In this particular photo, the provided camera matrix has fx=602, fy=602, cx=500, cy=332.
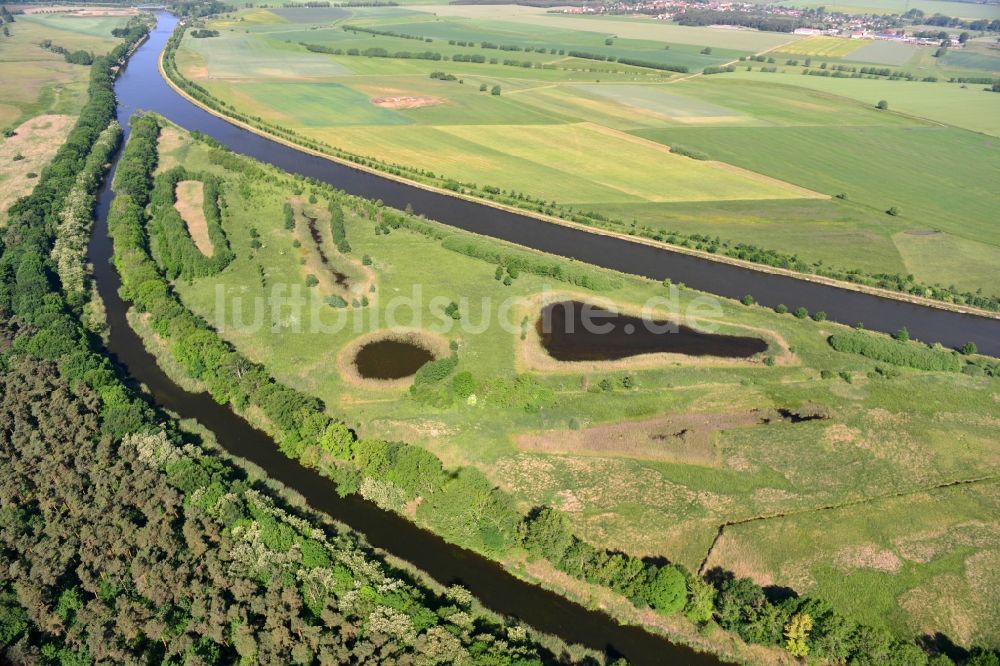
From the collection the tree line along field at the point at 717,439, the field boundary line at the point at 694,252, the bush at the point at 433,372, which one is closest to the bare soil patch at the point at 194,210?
the tree line along field at the point at 717,439

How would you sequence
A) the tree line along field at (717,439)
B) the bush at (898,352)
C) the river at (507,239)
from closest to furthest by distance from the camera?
the river at (507,239)
the tree line along field at (717,439)
the bush at (898,352)

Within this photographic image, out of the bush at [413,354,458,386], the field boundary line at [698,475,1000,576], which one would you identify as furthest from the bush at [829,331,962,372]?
the bush at [413,354,458,386]

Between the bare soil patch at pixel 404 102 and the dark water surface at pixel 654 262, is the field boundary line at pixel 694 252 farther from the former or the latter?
the bare soil patch at pixel 404 102

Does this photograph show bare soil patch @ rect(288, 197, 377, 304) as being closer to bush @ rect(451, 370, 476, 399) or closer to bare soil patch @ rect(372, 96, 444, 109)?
bush @ rect(451, 370, 476, 399)

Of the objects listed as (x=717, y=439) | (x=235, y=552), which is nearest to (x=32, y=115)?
(x=235, y=552)

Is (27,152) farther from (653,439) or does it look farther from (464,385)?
(653,439)
